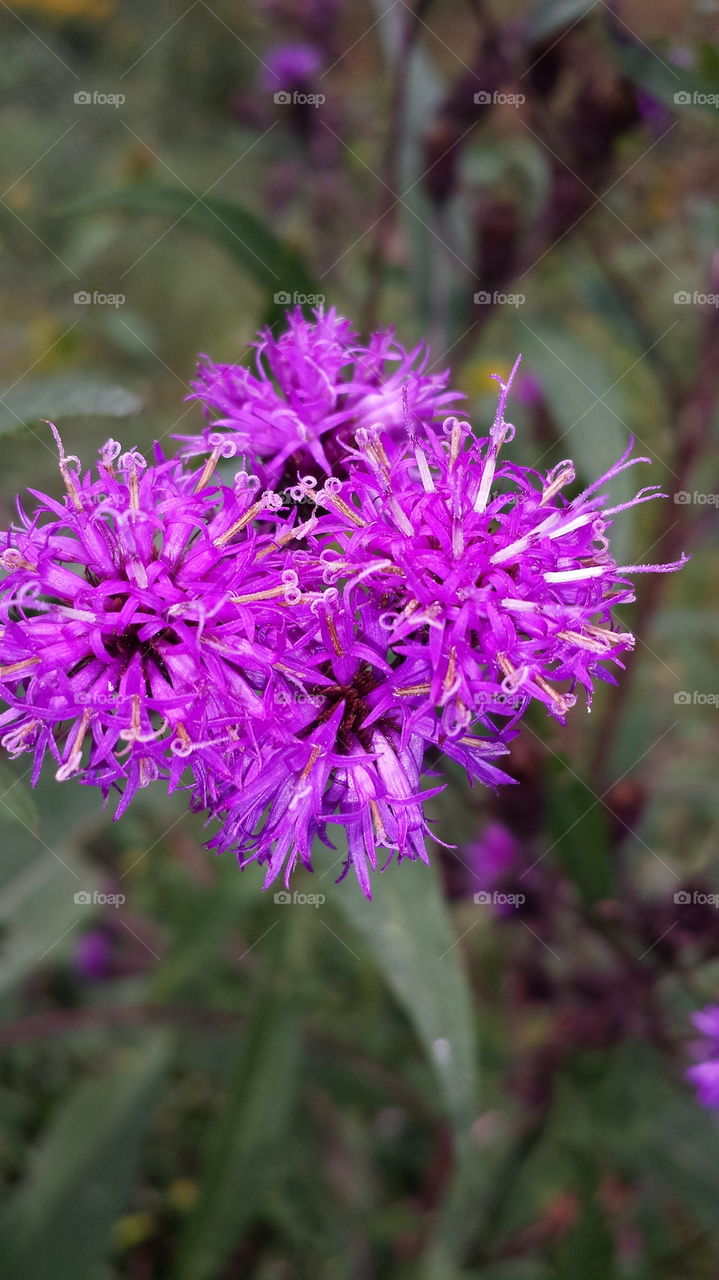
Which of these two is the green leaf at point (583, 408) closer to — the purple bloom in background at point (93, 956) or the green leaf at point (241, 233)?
the green leaf at point (241, 233)

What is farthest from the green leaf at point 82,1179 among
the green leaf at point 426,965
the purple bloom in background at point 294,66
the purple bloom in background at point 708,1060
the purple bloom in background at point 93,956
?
the purple bloom in background at point 294,66

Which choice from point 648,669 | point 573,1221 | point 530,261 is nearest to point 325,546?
point 530,261

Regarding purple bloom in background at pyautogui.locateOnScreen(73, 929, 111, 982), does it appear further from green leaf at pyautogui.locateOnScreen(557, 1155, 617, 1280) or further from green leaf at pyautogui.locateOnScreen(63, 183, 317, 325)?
green leaf at pyautogui.locateOnScreen(63, 183, 317, 325)

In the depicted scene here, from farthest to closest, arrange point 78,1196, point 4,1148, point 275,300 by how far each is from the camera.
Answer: point 4,1148 → point 78,1196 → point 275,300

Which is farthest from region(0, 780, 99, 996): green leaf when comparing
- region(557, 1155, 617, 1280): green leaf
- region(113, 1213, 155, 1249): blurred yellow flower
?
region(557, 1155, 617, 1280): green leaf

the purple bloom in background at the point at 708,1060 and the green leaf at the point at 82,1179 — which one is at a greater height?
the purple bloom in background at the point at 708,1060

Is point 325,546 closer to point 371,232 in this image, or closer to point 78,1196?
point 78,1196

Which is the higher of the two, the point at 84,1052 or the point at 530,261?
the point at 530,261
